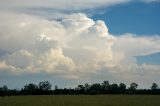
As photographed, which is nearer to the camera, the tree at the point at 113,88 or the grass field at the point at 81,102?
the grass field at the point at 81,102

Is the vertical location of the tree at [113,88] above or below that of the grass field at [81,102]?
above

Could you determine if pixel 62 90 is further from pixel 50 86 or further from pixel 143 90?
pixel 143 90

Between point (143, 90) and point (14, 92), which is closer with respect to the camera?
point (14, 92)

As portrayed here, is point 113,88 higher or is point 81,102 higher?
point 113,88

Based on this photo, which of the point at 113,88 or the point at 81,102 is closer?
the point at 81,102

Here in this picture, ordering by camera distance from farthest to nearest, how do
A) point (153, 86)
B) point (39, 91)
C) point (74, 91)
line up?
point (153, 86) → point (74, 91) → point (39, 91)

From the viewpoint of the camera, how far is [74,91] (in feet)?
548

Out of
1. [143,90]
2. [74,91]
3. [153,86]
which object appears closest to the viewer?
[74,91]

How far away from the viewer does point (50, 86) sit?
189000 mm

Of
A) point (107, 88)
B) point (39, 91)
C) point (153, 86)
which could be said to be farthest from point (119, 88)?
point (39, 91)

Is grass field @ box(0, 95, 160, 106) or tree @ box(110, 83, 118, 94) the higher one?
tree @ box(110, 83, 118, 94)

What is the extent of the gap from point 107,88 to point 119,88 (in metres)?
6.13

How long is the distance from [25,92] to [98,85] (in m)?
46.7

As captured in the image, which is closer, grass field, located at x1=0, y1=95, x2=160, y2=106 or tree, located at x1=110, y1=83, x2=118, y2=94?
grass field, located at x1=0, y1=95, x2=160, y2=106
